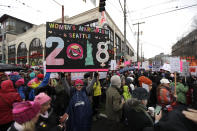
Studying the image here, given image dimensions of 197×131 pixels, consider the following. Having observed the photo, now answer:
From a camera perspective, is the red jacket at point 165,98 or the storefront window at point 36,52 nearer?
the red jacket at point 165,98

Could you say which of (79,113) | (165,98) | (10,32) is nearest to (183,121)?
(165,98)

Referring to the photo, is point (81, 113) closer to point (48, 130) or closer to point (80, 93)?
point (80, 93)

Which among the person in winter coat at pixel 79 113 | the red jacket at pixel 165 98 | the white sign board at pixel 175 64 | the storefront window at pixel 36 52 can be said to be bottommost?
the person in winter coat at pixel 79 113

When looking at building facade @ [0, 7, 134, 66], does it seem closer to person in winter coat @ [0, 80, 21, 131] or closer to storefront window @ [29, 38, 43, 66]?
storefront window @ [29, 38, 43, 66]

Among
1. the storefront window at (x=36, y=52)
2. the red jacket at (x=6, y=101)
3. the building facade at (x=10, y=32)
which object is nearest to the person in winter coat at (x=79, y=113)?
the red jacket at (x=6, y=101)

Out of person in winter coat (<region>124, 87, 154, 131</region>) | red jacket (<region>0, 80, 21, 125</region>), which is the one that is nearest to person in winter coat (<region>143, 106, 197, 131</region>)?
person in winter coat (<region>124, 87, 154, 131</region>)

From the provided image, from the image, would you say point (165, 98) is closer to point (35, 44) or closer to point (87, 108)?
point (87, 108)

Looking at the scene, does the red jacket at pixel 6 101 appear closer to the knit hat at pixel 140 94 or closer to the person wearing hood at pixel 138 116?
the person wearing hood at pixel 138 116

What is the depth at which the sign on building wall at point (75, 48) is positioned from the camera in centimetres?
279

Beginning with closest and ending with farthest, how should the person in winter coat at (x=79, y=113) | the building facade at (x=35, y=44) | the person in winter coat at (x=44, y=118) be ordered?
1. the person in winter coat at (x=44, y=118)
2. the person in winter coat at (x=79, y=113)
3. the building facade at (x=35, y=44)

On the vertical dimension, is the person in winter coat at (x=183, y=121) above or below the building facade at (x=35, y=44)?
below

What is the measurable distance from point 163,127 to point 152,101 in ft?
9.56

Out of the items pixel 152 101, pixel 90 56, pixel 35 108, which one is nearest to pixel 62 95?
pixel 90 56

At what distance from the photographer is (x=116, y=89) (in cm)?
276
